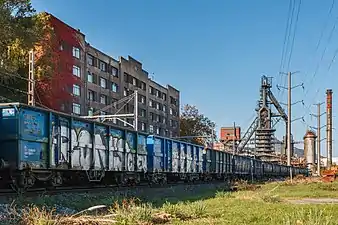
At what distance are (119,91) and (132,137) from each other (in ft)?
181

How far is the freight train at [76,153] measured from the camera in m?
16.5

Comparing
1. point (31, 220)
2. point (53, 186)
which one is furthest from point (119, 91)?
point (31, 220)

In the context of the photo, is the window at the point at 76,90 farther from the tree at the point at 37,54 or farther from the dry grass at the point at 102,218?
the dry grass at the point at 102,218

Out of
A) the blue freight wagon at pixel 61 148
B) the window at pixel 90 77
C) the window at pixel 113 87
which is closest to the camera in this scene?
the blue freight wagon at pixel 61 148

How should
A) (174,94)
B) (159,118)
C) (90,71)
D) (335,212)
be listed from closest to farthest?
(335,212)
(90,71)
(159,118)
(174,94)

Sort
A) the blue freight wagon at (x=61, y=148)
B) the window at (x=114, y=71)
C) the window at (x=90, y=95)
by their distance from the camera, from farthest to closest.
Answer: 1. the window at (x=114, y=71)
2. the window at (x=90, y=95)
3. the blue freight wagon at (x=61, y=148)

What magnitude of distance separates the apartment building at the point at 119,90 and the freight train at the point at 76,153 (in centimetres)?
3171

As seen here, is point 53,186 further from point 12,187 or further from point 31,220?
point 31,220

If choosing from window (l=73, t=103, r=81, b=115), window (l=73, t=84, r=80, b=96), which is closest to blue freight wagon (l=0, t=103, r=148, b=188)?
window (l=73, t=103, r=81, b=115)

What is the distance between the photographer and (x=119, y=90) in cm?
8088

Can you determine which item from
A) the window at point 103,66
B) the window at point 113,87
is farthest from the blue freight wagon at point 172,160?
the window at point 113,87

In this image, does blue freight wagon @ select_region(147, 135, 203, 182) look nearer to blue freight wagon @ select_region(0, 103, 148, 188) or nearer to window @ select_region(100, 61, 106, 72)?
blue freight wagon @ select_region(0, 103, 148, 188)

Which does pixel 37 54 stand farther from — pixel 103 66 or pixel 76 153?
pixel 76 153

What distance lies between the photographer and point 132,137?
26.1m
